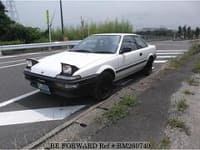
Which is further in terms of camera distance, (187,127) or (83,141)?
(187,127)

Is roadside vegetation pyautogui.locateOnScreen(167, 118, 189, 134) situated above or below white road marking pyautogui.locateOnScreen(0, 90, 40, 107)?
below

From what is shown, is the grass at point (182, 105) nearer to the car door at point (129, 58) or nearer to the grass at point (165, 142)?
the grass at point (165, 142)

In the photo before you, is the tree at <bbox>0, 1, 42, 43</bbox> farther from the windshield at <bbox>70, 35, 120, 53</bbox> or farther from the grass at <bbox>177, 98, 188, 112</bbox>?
the grass at <bbox>177, 98, 188, 112</bbox>

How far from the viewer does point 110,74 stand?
520 cm

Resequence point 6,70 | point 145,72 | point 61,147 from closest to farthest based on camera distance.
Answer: point 61,147 < point 145,72 < point 6,70

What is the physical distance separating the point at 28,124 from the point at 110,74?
2110 mm

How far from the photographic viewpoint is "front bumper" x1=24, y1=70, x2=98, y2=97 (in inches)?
172

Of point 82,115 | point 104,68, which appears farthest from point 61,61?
point 82,115

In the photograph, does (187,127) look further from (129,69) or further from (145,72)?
(145,72)

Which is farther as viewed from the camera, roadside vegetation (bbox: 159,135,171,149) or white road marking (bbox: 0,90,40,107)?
white road marking (bbox: 0,90,40,107)

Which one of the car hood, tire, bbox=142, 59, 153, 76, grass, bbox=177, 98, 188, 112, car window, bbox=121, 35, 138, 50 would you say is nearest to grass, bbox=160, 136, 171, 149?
grass, bbox=177, 98, 188, 112

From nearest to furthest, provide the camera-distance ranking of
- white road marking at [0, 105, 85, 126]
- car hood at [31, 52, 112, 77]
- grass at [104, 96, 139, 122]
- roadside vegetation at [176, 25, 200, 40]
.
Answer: grass at [104, 96, 139, 122] < white road marking at [0, 105, 85, 126] < car hood at [31, 52, 112, 77] < roadside vegetation at [176, 25, 200, 40]

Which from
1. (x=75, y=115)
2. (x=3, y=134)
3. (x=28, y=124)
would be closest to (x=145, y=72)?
(x=75, y=115)

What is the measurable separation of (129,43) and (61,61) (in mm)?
2166
